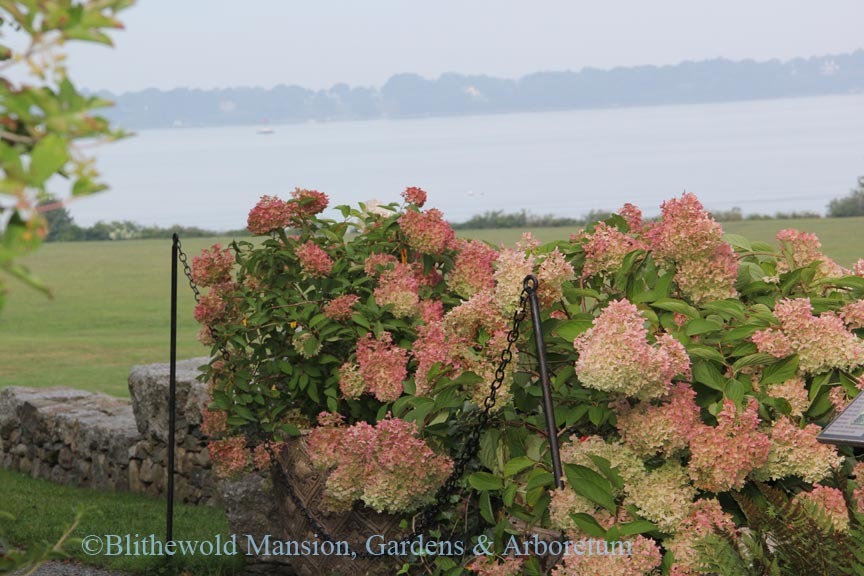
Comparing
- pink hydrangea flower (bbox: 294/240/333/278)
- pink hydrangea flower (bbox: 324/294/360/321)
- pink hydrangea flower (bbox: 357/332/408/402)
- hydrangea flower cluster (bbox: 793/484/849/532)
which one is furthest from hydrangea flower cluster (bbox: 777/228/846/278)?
pink hydrangea flower (bbox: 294/240/333/278)

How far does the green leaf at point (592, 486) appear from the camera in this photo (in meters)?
3.17

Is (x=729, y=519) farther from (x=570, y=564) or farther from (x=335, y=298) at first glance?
(x=335, y=298)

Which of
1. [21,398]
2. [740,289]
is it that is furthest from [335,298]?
[21,398]

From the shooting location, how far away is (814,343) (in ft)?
11.2

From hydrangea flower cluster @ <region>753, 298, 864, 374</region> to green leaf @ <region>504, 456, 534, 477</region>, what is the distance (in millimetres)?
845

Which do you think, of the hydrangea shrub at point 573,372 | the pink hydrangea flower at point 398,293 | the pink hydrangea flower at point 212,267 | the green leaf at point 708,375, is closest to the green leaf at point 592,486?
the hydrangea shrub at point 573,372

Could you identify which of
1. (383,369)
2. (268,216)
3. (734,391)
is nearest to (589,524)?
(734,391)

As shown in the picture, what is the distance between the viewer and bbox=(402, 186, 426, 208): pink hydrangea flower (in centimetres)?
457

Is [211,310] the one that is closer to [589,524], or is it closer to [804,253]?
[589,524]

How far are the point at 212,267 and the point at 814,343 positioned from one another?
2.60m

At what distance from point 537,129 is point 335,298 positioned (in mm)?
99164

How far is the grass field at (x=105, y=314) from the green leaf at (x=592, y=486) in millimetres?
8166

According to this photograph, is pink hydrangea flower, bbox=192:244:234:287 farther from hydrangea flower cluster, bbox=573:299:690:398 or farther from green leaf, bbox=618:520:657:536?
green leaf, bbox=618:520:657:536

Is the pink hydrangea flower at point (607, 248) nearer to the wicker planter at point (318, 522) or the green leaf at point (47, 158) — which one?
the wicker planter at point (318, 522)
